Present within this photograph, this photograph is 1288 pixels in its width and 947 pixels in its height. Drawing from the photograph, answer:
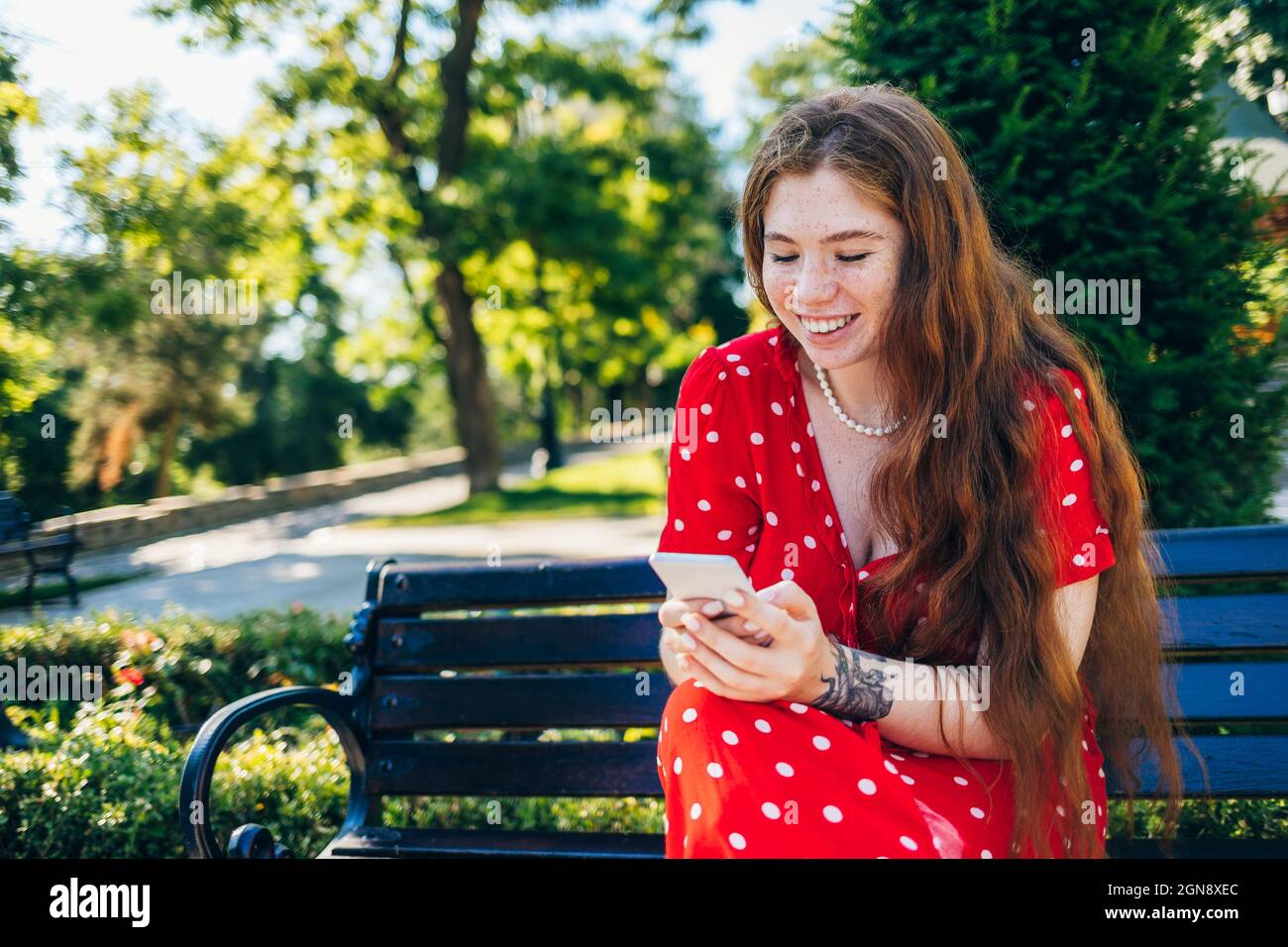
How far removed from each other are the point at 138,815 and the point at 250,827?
3.00ft

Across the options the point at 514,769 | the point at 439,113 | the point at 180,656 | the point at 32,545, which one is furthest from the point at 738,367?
the point at 439,113

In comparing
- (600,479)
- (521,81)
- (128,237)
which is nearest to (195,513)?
(128,237)

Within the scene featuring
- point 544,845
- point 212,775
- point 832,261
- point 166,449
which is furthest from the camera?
point 166,449

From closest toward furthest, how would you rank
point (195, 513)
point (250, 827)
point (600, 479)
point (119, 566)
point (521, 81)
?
point (250, 827) → point (119, 566) → point (195, 513) → point (521, 81) → point (600, 479)

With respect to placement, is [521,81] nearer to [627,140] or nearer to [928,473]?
[627,140]

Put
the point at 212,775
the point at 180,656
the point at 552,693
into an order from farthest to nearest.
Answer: the point at 180,656 → the point at 552,693 → the point at 212,775

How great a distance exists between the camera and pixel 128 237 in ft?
15.6

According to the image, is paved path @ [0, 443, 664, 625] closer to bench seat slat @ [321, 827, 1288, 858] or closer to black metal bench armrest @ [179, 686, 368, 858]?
bench seat slat @ [321, 827, 1288, 858]

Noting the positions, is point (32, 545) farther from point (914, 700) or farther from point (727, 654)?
point (914, 700)

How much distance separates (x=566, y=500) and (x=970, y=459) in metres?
14.2

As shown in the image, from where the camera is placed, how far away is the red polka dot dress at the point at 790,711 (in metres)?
1.50

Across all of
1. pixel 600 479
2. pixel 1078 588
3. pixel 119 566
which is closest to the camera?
pixel 1078 588

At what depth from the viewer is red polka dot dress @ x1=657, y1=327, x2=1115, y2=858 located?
4.92ft

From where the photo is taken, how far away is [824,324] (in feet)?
5.88
